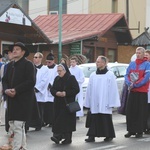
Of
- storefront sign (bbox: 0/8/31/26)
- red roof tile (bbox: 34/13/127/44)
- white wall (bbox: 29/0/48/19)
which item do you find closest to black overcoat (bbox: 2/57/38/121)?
storefront sign (bbox: 0/8/31/26)

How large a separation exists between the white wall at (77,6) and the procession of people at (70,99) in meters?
30.8

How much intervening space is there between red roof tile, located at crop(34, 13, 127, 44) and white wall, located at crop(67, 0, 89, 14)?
9408 millimetres

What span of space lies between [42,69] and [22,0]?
112ft

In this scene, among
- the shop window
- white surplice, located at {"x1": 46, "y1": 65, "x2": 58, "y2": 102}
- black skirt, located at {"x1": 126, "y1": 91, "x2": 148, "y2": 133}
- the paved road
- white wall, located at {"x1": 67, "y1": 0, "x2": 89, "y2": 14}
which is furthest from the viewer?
white wall, located at {"x1": 67, "y1": 0, "x2": 89, "y2": 14}

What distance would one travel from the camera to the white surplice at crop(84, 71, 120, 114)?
11.0 metres

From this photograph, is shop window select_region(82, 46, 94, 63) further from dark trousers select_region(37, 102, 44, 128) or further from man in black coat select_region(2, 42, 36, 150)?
man in black coat select_region(2, 42, 36, 150)

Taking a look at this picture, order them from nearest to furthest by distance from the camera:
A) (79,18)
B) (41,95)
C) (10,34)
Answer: (41,95) < (10,34) < (79,18)

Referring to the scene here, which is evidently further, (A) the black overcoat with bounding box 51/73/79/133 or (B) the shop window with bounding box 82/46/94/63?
(B) the shop window with bounding box 82/46/94/63

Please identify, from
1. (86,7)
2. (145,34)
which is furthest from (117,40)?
(86,7)

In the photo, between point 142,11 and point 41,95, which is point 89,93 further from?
point 142,11

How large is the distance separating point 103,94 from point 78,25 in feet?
69.5

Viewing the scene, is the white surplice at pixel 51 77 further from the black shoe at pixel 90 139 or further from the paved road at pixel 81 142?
the black shoe at pixel 90 139

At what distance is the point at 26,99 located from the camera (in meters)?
8.61

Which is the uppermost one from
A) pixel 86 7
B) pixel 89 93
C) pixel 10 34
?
pixel 86 7
